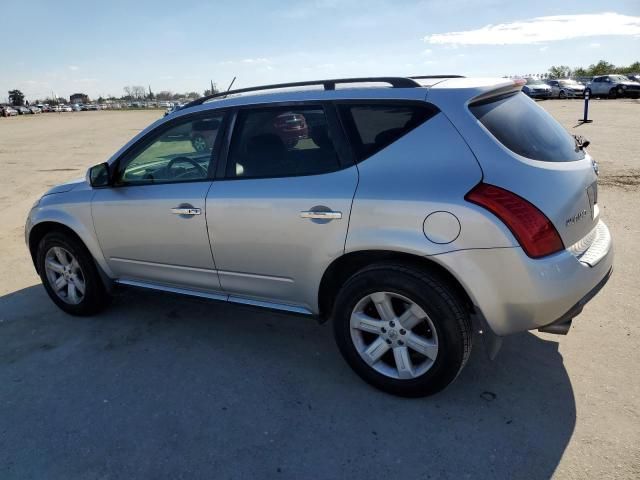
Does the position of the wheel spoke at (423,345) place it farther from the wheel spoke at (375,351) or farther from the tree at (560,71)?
the tree at (560,71)

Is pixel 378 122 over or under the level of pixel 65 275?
over

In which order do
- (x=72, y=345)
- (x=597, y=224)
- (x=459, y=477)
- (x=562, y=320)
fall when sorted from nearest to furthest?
1. (x=459, y=477)
2. (x=562, y=320)
3. (x=597, y=224)
4. (x=72, y=345)

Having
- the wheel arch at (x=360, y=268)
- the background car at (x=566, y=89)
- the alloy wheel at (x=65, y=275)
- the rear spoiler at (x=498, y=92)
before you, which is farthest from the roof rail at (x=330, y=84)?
the background car at (x=566, y=89)

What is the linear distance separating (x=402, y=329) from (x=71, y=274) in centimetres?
293

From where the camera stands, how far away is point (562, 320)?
8.53 feet

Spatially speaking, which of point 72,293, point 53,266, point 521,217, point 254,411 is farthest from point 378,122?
point 53,266

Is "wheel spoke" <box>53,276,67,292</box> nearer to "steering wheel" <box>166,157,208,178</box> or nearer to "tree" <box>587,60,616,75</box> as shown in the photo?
"steering wheel" <box>166,157,208,178</box>

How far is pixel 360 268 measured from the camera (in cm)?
301

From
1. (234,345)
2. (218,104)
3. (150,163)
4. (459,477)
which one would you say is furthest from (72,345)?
(459,477)

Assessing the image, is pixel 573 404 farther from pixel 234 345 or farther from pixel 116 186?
pixel 116 186

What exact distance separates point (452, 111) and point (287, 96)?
3.60ft

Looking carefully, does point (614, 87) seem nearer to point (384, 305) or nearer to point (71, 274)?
point (384, 305)

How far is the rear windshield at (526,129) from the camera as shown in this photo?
265cm

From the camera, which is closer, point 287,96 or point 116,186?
point 287,96
